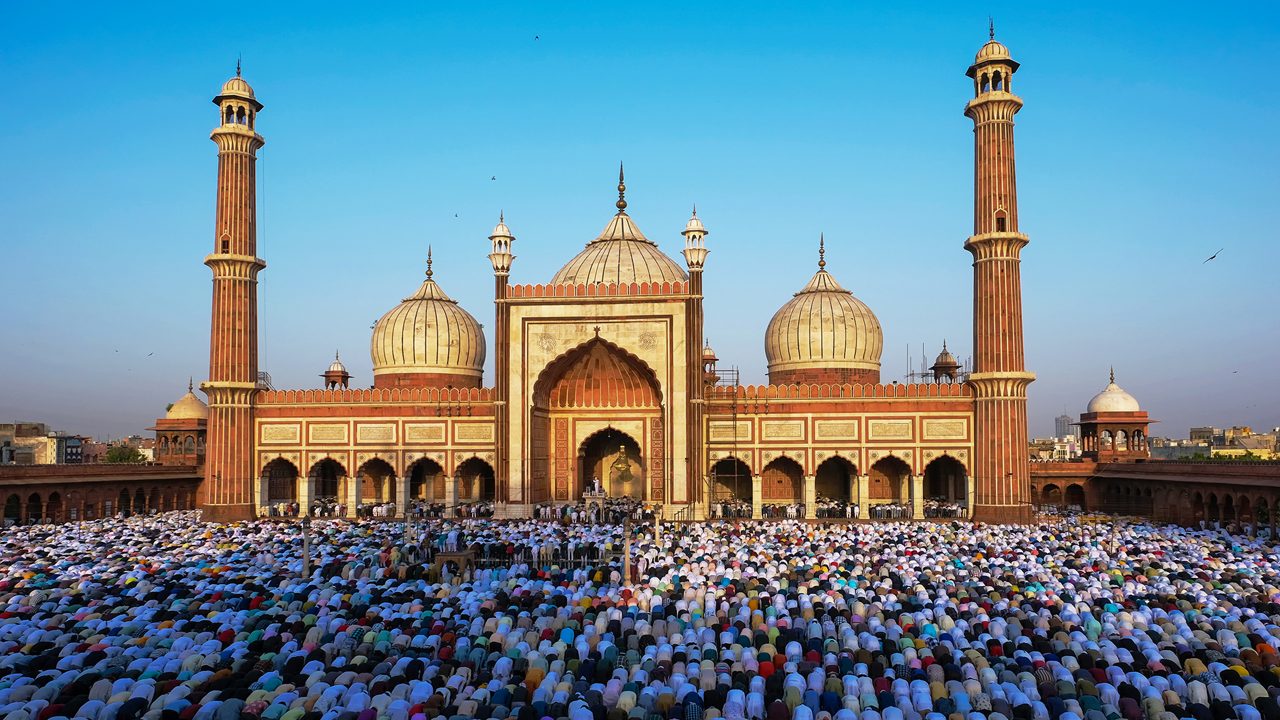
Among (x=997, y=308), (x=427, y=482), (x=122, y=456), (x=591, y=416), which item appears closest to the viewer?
(x=997, y=308)

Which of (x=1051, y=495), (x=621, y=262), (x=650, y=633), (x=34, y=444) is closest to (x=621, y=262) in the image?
(x=621, y=262)

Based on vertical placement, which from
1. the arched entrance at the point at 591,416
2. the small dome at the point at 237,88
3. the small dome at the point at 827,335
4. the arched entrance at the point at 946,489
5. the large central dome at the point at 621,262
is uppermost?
the small dome at the point at 237,88

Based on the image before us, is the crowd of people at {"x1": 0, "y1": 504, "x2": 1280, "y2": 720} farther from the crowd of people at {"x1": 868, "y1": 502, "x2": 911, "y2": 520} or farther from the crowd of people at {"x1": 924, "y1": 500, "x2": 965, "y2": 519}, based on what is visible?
the crowd of people at {"x1": 924, "y1": 500, "x2": 965, "y2": 519}

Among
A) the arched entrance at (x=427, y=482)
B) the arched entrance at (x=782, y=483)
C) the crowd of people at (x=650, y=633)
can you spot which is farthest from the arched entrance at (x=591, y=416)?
the crowd of people at (x=650, y=633)

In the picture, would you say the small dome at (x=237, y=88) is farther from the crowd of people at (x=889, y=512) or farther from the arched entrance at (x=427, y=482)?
the crowd of people at (x=889, y=512)

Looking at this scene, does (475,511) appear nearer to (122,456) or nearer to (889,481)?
(889,481)

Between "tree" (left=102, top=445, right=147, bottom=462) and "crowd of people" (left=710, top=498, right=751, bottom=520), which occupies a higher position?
"tree" (left=102, top=445, right=147, bottom=462)

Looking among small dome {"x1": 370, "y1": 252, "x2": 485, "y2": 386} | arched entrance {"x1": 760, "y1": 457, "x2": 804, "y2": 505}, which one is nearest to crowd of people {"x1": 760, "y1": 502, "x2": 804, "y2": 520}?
arched entrance {"x1": 760, "y1": 457, "x2": 804, "y2": 505}
